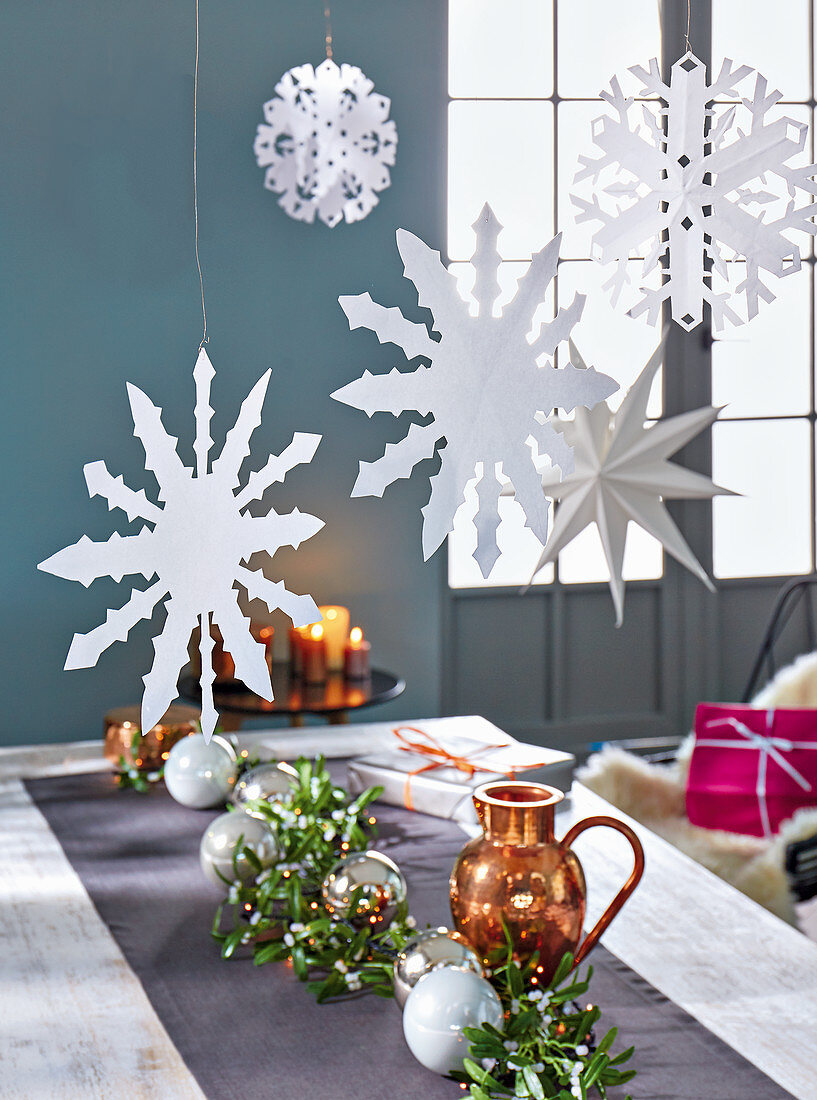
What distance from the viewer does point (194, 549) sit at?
814 mm

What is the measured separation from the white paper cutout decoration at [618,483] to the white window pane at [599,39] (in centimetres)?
317

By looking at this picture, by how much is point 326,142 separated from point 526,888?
299 cm

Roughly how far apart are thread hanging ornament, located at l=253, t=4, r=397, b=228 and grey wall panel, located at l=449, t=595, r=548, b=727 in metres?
1.33

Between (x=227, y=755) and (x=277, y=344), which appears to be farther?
(x=277, y=344)

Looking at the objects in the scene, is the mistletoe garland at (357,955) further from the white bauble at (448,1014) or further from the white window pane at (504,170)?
the white window pane at (504,170)

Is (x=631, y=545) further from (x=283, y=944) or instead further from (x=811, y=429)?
(x=283, y=944)

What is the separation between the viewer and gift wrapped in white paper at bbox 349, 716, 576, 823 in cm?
179

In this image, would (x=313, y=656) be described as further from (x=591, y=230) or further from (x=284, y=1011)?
(x=284, y=1011)

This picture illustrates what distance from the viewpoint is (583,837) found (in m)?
1.76

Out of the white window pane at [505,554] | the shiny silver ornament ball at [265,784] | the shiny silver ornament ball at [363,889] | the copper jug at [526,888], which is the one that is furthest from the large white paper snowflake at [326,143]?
the copper jug at [526,888]

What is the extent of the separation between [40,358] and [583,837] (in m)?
2.47

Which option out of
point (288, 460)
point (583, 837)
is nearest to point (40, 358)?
point (583, 837)

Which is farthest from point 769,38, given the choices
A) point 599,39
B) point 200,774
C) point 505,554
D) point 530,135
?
point 200,774

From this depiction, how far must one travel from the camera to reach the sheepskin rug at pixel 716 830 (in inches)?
94.5
